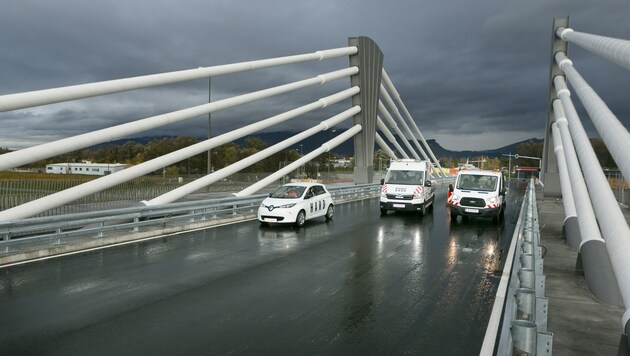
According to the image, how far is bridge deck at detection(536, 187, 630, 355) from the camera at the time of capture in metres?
5.18

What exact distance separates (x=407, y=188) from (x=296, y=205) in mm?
6144

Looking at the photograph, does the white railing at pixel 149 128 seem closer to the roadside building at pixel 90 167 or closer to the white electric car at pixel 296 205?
the white electric car at pixel 296 205

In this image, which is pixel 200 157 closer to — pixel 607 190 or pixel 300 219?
pixel 300 219

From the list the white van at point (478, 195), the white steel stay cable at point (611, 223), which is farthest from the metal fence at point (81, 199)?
the white steel stay cable at point (611, 223)

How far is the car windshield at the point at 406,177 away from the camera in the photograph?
65.1ft

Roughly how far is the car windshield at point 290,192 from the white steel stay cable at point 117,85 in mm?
5582

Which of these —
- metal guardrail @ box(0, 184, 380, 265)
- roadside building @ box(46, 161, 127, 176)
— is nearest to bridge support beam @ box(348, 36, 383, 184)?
metal guardrail @ box(0, 184, 380, 265)

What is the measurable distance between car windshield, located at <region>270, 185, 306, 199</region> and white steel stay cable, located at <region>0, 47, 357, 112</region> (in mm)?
5582

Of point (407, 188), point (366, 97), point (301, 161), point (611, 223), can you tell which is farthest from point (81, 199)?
point (366, 97)

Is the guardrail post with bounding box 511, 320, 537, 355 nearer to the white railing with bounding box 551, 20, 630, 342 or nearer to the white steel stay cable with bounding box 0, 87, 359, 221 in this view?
the white railing with bounding box 551, 20, 630, 342

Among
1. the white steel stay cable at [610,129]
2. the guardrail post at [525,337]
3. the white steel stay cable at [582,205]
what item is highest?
the white steel stay cable at [610,129]

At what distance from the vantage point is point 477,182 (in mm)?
18141

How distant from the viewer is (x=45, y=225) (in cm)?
1037

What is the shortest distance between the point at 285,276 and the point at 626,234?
17.8 ft
